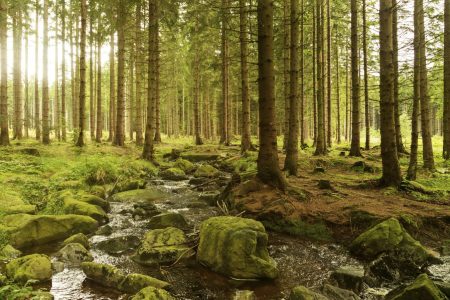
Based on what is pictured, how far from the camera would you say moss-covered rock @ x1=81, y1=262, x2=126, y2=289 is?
543cm

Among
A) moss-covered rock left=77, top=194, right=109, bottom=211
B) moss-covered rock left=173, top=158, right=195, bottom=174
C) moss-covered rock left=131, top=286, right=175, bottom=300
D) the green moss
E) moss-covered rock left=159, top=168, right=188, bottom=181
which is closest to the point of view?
moss-covered rock left=131, top=286, right=175, bottom=300

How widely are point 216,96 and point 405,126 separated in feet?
124

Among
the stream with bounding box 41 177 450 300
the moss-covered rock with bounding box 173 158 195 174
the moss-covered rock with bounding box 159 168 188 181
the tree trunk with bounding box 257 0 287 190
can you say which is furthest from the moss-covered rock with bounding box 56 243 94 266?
the moss-covered rock with bounding box 173 158 195 174

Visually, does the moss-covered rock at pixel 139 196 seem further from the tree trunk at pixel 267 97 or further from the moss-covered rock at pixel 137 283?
A: the moss-covered rock at pixel 137 283

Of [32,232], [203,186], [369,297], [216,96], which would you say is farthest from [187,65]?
[369,297]

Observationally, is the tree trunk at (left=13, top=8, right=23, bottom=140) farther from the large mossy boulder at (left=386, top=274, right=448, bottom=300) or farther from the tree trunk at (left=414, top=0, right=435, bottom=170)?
the large mossy boulder at (left=386, top=274, right=448, bottom=300)

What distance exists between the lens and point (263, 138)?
30.1ft

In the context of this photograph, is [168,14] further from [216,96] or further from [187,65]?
[216,96]

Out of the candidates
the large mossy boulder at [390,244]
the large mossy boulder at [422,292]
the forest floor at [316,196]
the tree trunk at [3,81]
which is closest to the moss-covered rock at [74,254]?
the forest floor at [316,196]

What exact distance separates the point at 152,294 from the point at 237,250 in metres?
1.70

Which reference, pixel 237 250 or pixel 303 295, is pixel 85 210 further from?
pixel 303 295

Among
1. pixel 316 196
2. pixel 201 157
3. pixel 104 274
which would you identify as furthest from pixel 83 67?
pixel 104 274

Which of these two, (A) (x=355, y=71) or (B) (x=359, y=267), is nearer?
(B) (x=359, y=267)

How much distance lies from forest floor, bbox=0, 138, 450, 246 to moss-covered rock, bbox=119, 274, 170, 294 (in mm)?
3287
